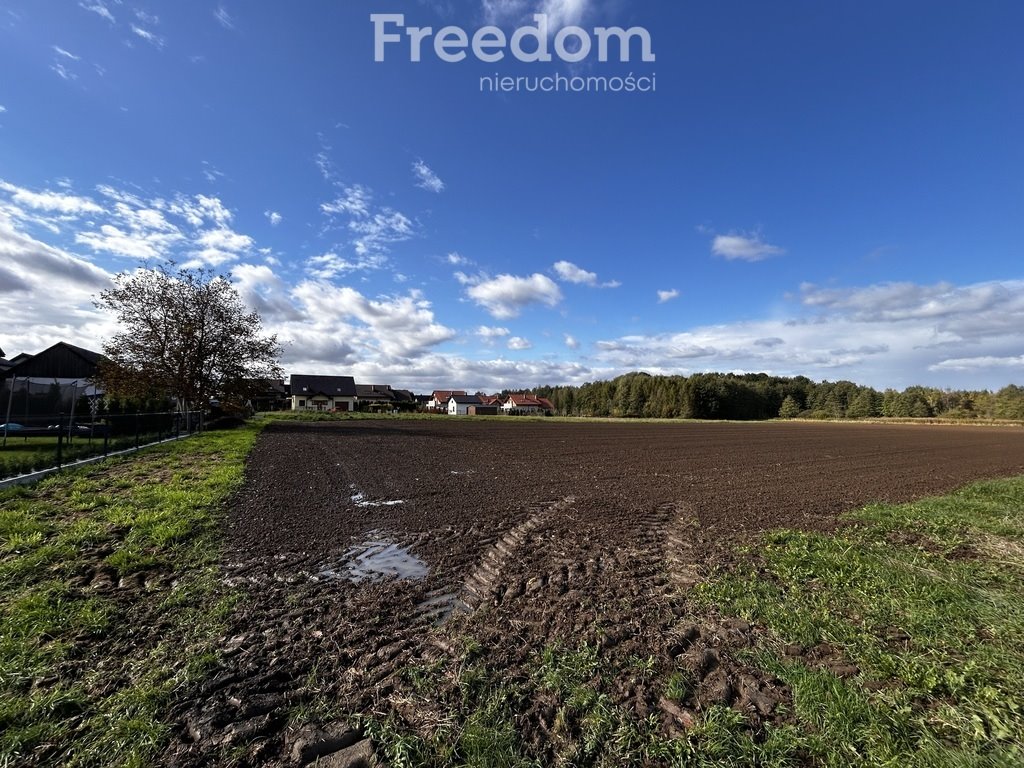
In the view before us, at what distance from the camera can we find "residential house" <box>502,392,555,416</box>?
115719mm

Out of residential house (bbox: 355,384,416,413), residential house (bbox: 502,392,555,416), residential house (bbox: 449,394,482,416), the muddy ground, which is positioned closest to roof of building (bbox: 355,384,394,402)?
residential house (bbox: 355,384,416,413)

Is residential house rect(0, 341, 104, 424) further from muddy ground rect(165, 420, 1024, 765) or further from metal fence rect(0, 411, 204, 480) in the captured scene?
muddy ground rect(165, 420, 1024, 765)

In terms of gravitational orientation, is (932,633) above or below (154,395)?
below

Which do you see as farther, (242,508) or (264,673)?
(242,508)

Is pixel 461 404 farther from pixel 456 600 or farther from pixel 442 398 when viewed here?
pixel 456 600

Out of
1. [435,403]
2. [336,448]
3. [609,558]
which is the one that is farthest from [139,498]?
[435,403]

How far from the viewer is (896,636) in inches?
156

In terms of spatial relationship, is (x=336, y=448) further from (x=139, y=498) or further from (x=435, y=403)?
(x=435, y=403)

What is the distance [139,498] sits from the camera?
826 cm

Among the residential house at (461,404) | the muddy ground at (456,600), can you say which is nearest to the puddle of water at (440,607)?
the muddy ground at (456,600)

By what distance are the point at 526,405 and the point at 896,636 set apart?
115 metres

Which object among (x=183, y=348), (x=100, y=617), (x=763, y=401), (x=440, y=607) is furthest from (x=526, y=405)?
(x=100, y=617)

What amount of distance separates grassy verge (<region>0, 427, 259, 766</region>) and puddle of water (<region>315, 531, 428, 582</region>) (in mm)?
1276

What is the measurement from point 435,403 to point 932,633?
118 m
